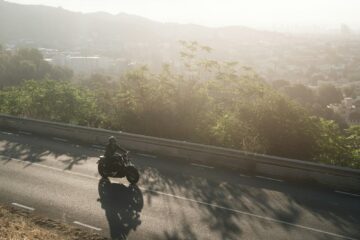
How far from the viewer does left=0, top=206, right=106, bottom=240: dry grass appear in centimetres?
1002

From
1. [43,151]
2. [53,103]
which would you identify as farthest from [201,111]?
[53,103]

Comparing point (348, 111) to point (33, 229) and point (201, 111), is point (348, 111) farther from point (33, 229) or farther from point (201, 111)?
point (33, 229)

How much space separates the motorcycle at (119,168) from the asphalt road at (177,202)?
285mm

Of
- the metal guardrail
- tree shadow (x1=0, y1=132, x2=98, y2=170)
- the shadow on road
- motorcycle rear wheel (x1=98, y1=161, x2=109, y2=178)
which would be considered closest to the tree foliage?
the metal guardrail

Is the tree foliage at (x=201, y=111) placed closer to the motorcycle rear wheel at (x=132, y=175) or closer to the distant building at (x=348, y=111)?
the motorcycle rear wheel at (x=132, y=175)

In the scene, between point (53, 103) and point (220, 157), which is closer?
point (220, 157)

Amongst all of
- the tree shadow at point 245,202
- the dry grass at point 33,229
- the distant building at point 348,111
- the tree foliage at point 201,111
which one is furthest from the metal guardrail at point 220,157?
the distant building at point 348,111

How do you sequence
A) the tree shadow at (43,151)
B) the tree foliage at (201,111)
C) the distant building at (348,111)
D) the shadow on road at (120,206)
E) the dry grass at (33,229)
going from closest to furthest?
the dry grass at (33,229) < the shadow on road at (120,206) < the tree foliage at (201,111) < the tree shadow at (43,151) < the distant building at (348,111)

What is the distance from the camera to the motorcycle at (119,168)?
46.2 ft

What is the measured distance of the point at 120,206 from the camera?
12.4 meters

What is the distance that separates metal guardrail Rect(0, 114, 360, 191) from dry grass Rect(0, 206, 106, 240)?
7351 millimetres

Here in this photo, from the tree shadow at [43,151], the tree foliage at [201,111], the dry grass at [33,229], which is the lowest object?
the tree shadow at [43,151]

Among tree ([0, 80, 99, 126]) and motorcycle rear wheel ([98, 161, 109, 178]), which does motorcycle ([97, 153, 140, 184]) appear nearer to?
motorcycle rear wheel ([98, 161, 109, 178])

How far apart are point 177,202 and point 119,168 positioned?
109 inches
